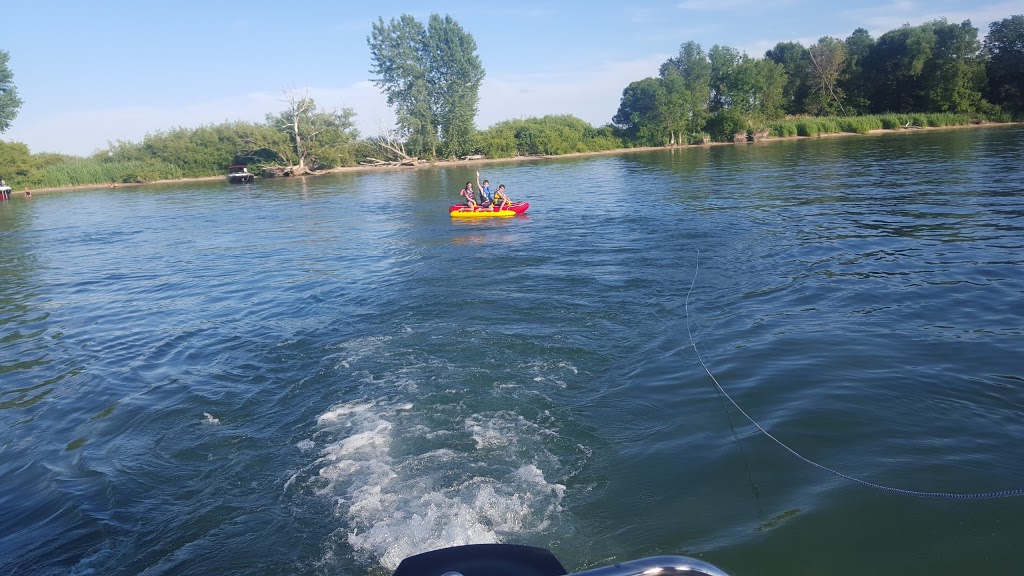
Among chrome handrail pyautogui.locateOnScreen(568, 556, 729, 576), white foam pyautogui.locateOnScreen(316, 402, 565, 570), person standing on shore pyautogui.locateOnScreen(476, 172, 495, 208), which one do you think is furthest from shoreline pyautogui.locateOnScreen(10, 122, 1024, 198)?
chrome handrail pyautogui.locateOnScreen(568, 556, 729, 576)

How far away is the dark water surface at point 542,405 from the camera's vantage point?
410 centimetres

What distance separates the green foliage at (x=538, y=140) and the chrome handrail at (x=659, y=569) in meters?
61.6

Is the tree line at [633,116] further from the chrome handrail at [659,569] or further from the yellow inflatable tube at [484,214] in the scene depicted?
the chrome handrail at [659,569]

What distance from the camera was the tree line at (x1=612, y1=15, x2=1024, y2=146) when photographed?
168 ft

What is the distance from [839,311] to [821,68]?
63.1 meters

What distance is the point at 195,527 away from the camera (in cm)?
442

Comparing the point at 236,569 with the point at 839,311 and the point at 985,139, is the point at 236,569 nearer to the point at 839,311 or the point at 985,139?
the point at 839,311

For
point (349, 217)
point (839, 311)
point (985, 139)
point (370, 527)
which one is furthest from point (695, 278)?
point (985, 139)

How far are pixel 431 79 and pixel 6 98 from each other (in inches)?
1517

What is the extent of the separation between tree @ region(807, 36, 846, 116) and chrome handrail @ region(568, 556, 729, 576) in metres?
69.2

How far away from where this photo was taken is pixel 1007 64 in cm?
5069

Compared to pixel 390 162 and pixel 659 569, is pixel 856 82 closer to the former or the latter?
pixel 390 162

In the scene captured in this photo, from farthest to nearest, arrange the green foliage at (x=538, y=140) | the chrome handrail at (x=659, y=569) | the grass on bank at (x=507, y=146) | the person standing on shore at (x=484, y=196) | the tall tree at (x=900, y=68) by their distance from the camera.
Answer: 1. the green foliage at (x=538, y=140)
2. the tall tree at (x=900, y=68)
3. the grass on bank at (x=507, y=146)
4. the person standing on shore at (x=484, y=196)
5. the chrome handrail at (x=659, y=569)

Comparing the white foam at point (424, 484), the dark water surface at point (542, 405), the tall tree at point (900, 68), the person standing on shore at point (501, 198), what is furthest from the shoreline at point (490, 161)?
the white foam at point (424, 484)
